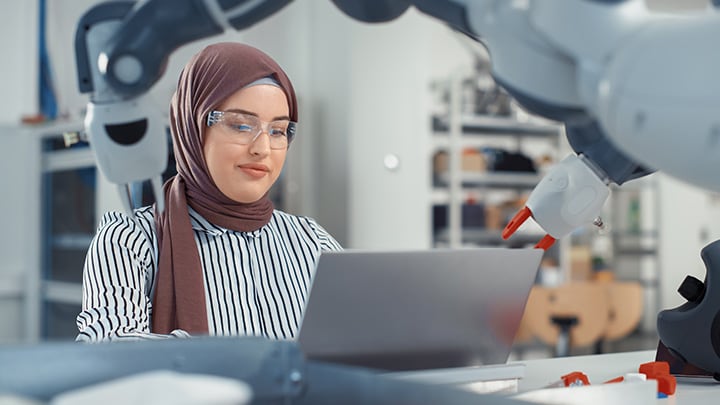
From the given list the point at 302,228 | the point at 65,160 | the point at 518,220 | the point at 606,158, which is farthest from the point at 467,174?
the point at 606,158

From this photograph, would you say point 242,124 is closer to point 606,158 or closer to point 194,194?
point 194,194

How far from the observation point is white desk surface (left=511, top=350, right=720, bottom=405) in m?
1.15

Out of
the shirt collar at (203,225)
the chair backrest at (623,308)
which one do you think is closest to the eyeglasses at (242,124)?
the shirt collar at (203,225)

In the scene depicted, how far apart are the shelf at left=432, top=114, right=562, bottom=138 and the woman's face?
10.6ft

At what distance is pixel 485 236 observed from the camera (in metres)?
4.78

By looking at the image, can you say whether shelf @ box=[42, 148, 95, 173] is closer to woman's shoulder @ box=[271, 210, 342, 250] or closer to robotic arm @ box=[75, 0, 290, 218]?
woman's shoulder @ box=[271, 210, 342, 250]

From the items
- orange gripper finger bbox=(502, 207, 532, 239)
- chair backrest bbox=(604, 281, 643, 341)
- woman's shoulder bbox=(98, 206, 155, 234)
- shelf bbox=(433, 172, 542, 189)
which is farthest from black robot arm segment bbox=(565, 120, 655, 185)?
chair backrest bbox=(604, 281, 643, 341)

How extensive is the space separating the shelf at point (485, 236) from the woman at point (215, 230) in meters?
3.10

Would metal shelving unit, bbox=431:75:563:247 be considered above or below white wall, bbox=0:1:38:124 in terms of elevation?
below

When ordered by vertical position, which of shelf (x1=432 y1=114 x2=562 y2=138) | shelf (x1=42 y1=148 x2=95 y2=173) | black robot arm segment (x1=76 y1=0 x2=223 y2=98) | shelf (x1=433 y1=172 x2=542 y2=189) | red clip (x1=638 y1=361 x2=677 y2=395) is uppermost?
shelf (x1=432 y1=114 x2=562 y2=138)

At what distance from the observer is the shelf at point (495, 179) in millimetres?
4696

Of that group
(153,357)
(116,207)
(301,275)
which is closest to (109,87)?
(153,357)

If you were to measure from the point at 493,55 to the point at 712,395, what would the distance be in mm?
831

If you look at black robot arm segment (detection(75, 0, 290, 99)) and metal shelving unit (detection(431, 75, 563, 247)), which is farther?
metal shelving unit (detection(431, 75, 563, 247))
